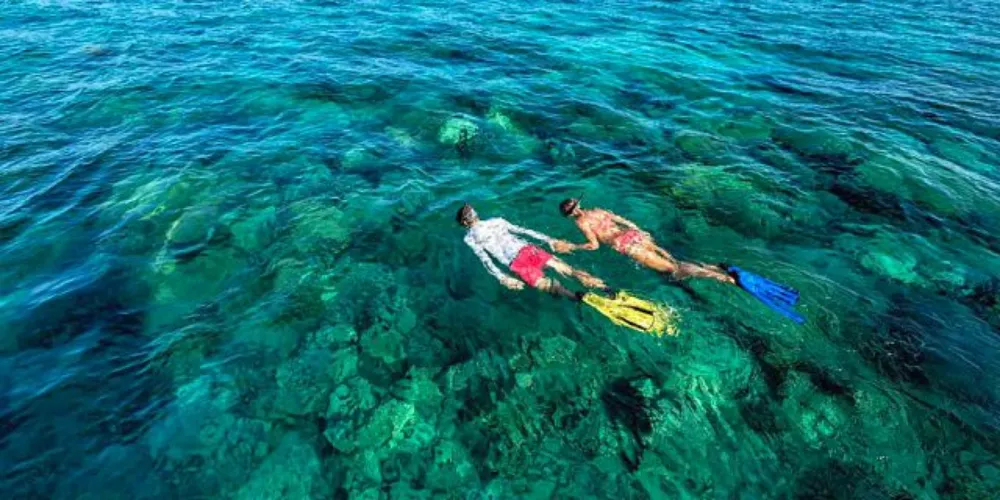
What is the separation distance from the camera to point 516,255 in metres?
12.2

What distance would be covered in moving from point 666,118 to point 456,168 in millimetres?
8999

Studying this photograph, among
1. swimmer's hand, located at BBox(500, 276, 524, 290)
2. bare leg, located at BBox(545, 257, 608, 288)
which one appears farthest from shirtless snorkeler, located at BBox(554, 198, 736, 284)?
swimmer's hand, located at BBox(500, 276, 524, 290)

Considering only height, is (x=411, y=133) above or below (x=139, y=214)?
above

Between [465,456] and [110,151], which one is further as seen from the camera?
[110,151]

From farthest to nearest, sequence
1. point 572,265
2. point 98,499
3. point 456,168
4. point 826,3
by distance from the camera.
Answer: point 826,3 < point 456,168 < point 572,265 < point 98,499

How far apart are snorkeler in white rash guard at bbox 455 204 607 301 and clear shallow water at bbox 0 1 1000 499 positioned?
382 mm

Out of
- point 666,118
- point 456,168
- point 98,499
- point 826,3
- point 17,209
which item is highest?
point 826,3

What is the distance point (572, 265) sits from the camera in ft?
41.1

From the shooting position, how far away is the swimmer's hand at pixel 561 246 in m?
12.8

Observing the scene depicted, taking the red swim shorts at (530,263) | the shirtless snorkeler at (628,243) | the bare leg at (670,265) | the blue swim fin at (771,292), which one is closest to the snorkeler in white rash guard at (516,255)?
the red swim shorts at (530,263)

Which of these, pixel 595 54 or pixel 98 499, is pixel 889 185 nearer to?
pixel 595 54

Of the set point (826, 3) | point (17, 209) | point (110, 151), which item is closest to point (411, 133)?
point (110, 151)

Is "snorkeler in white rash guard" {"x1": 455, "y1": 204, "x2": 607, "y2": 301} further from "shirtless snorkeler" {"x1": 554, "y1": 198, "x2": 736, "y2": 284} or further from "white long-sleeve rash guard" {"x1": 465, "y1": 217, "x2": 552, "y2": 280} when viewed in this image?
"shirtless snorkeler" {"x1": 554, "y1": 198, "x2": 736, "y2": 284}

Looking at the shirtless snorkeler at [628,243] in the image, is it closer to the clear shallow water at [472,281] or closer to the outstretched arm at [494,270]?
the clear shallow water at [472,281]
